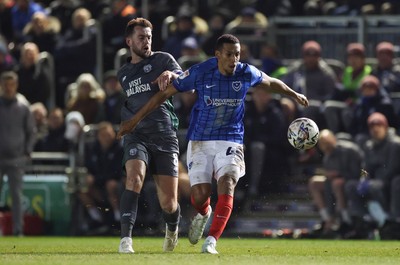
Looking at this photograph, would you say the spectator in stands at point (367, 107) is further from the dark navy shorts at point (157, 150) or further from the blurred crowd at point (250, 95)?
the dark navy shorts at point (157, 150)

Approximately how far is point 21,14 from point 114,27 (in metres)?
2.70

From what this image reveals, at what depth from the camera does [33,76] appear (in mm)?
25062

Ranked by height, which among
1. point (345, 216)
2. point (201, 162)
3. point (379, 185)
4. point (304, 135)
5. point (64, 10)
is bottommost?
point (345, 216)

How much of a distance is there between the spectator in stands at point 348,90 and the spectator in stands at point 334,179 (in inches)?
20.1

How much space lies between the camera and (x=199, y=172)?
1491cm

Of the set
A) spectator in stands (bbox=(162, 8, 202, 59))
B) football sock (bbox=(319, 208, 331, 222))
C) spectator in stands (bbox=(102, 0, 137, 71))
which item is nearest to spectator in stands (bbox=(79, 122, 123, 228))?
spectator in stands (bbox=(162, 8, 202, 59))

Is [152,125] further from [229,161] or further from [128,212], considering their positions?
[128,212]

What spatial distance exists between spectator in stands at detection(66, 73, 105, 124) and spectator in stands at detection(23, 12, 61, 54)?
2.58 meters

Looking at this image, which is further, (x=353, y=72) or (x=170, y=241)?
(x=353, y=72)

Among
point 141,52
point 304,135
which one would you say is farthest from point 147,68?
point 304,135

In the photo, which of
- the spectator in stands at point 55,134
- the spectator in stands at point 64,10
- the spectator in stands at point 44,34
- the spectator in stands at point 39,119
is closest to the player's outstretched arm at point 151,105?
the spectator in stands at point 55,134

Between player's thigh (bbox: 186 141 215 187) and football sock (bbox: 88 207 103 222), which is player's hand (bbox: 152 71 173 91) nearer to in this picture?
player's thigh (bbox: 186 141 215 187)

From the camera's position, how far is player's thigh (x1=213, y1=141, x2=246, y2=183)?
14445 mm

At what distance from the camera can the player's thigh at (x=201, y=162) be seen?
14.9 metres
